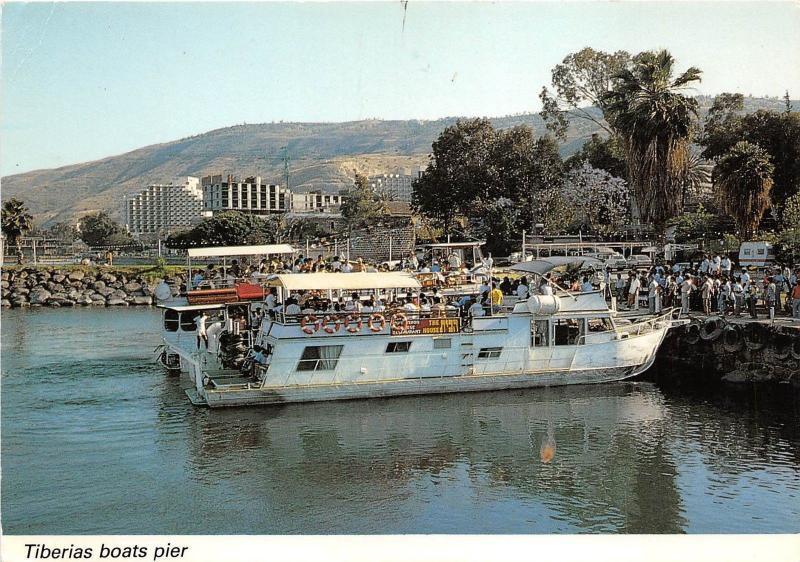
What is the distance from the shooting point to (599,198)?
233ft

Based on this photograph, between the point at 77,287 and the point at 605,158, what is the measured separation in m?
48.0

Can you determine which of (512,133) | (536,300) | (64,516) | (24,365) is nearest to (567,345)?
(536,300)

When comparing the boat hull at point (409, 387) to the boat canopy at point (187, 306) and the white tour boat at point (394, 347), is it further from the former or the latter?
the boat canopy at point (187, 306)

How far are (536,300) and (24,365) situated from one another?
75.4 ft

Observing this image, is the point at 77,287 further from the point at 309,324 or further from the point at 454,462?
the point at 454,462

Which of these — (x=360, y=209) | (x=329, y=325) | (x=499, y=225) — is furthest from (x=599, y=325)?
(x=360, y=209)

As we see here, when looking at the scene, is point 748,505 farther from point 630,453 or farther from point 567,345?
point 567,345

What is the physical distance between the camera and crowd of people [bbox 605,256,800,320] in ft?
115

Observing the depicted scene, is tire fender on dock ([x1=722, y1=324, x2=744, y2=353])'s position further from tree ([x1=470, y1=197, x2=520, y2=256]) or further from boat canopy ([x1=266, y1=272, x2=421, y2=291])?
tree ([x1=470, y1=197, x2=520, y2=256])

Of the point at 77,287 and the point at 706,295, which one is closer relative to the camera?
the point at 706,295

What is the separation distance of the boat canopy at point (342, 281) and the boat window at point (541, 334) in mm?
4698

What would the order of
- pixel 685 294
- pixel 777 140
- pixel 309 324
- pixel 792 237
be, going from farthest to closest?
pixel 777 140, pixel 792 237, pixel 685 294, pixel 309 324

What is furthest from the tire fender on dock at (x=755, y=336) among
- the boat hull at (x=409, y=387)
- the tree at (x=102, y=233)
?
the tree at (x=102, y=233)

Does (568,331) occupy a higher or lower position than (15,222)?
lower
